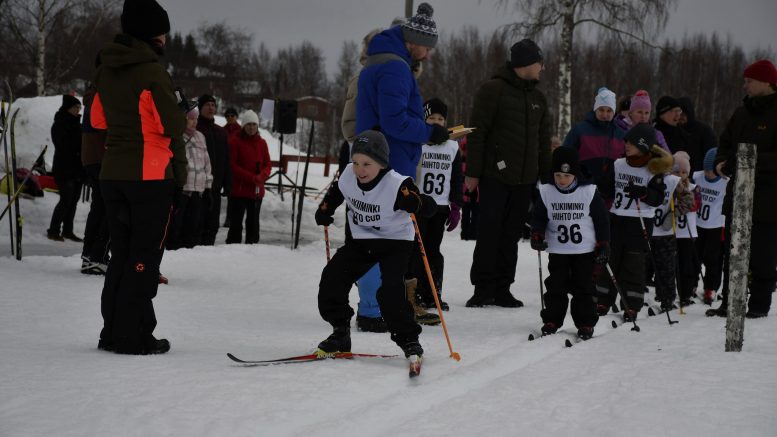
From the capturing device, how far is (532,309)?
7.06 m

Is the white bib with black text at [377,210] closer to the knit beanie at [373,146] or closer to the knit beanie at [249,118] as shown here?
the knit beanie at [373,146]

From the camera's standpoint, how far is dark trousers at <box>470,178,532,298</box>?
6969 mm

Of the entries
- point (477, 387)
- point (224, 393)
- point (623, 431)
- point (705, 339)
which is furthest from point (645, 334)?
point (224, 393)

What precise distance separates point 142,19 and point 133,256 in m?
1.38

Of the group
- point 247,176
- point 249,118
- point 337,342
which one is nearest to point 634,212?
point 337,342

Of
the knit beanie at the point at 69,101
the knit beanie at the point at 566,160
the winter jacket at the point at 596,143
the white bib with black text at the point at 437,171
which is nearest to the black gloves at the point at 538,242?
the knit beanie at the point at 566,160

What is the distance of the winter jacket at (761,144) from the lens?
648 centimetres

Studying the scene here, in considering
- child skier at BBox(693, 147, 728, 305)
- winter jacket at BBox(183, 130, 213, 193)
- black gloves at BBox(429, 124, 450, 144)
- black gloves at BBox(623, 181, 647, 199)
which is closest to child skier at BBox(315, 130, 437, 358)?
black gloves at BBox(429, 124, 450, 144)

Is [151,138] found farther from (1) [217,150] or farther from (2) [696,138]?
(2) [696,138]

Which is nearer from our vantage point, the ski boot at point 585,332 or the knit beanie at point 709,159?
the ski boot at point 585,332

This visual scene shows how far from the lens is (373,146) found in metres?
4.45

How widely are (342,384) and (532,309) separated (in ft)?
11.3

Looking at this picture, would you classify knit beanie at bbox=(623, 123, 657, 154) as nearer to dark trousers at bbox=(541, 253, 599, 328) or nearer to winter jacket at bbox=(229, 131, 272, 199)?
dark trousers at bbox=(541, 253, 599, 328)

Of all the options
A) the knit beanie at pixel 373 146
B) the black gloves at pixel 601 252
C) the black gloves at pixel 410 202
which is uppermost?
the knit beanie at pixel 373 146
